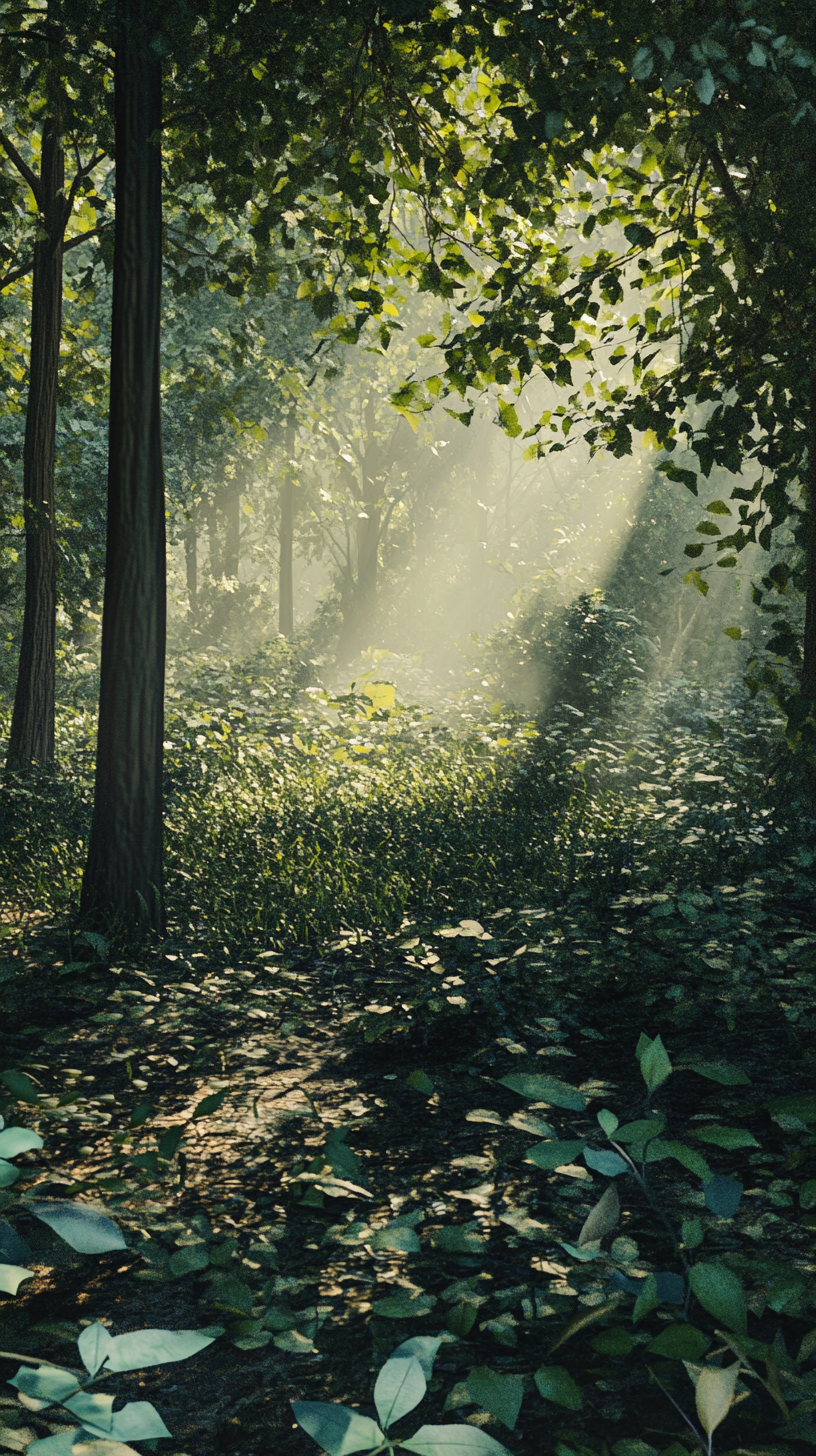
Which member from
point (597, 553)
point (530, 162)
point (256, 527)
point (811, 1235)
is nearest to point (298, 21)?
point (530, 162)

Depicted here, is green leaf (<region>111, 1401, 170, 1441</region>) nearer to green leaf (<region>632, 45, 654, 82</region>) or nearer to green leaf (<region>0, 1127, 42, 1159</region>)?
green leaf (<region>0, 1127, 42, 1159</region>)

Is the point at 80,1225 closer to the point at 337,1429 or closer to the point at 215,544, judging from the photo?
the point at 337,1429

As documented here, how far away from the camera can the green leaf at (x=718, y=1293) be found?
1354 mm

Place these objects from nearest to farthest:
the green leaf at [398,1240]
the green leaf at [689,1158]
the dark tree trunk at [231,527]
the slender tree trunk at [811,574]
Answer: the green leaf at [689,1158] < the green leaf at [398,1240] < the slender tree trunk at [811,574] < the dark tree trunk at [231,527]

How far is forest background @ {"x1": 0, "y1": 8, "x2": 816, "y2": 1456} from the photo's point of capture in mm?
1839

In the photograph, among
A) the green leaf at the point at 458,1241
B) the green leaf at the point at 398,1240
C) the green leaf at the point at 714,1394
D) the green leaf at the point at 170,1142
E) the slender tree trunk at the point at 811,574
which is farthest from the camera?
the slender tree trunk at the point at 811,574

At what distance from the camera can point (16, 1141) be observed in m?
1.30

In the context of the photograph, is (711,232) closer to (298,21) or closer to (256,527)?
(298,21)

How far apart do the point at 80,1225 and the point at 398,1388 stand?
0.48 m

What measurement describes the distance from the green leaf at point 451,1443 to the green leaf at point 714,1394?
29cm

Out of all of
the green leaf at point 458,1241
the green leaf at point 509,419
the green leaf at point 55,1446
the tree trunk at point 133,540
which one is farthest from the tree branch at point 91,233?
the green leaf at point 55,1446

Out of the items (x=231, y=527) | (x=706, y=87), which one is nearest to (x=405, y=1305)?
(x=706, y=87)

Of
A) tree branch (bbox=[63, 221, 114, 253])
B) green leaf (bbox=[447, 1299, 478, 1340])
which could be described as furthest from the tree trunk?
green leaf (bbox=[447, 1299, 478, 1340])

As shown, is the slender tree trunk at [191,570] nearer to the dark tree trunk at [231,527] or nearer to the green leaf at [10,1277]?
the dark tree trunk at [231,527]
